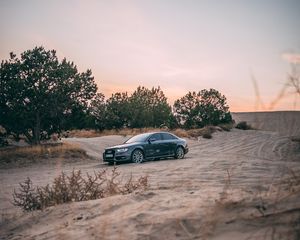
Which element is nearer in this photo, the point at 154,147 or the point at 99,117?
the point at 154,147

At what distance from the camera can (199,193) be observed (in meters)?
5.41

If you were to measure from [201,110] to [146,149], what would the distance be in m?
27.7

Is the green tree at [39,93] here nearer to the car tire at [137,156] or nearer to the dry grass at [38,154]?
the dry grass at [38,154]

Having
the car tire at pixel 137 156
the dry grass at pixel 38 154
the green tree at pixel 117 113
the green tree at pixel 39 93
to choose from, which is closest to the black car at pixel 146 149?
the car tire at pixel 137 156

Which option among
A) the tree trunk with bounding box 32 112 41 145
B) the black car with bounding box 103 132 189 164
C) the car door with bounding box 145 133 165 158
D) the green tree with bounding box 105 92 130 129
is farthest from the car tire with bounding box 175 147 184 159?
the green tree with bounding box 105 92 130 129

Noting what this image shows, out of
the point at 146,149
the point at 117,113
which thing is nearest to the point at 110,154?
the point at 146,149

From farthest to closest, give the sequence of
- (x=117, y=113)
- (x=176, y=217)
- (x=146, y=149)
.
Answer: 1. (x=117, y=113)
2. (x=146, y=149)
3. (x=176, y=217)

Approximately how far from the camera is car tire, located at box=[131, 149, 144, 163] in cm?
1700

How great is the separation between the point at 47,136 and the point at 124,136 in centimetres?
865

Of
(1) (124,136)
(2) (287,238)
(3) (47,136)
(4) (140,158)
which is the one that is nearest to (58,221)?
(2) (287,238)

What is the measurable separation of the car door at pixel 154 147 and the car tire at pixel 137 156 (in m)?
0.32

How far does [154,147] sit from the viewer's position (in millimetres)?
17875

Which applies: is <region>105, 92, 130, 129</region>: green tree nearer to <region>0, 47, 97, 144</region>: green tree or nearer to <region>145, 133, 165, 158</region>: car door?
<region>0, 47, 97, 144</region>: green tree

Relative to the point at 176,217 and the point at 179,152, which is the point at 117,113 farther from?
the point at 176,217
